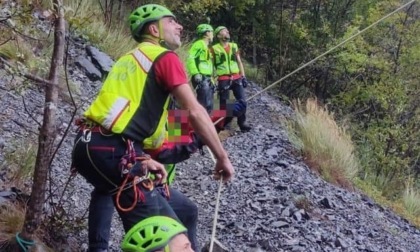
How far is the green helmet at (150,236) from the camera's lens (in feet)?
8.21

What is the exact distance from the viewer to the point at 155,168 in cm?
357

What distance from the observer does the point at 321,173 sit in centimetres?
945

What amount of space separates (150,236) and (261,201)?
5190 mm

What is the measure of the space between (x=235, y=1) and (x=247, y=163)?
9.97 m

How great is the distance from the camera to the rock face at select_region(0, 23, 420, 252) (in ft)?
21.2

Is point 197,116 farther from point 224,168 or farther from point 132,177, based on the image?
point 132,177

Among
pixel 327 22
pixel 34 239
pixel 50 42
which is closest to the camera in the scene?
pixel 34 239

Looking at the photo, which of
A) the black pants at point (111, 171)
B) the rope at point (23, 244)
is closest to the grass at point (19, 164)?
the rope at point (23, 244)

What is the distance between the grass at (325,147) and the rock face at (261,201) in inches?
11.0

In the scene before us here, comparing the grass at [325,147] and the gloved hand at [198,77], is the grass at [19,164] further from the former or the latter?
the gloved hand at [198,77]

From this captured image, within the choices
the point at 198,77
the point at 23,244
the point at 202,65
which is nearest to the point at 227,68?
the point at 202,65

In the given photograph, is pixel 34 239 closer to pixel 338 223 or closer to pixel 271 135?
pixel 338 223

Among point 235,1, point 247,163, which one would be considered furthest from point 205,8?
point 247,163

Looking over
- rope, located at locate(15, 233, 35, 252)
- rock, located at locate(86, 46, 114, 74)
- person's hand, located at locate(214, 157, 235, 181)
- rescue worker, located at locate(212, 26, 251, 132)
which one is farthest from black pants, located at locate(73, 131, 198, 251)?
rescue worker, located at locate(212, 26, 251, 132)
